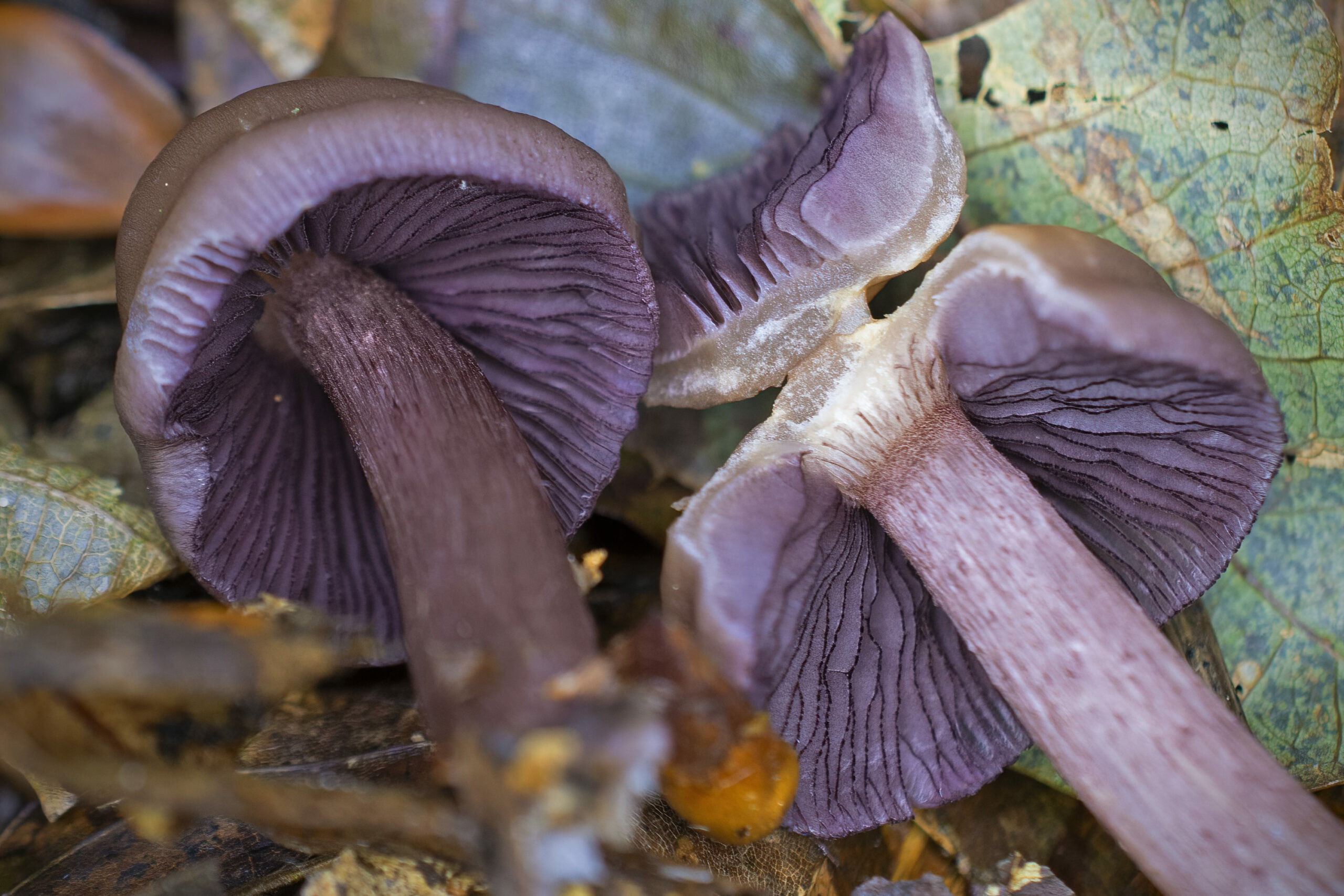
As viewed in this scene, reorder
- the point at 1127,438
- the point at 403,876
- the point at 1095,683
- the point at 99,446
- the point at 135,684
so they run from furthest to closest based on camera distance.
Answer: the point at 99,446, the point at 1127,438, the point at 1095,683, the point at 403,876, the point at 135,684

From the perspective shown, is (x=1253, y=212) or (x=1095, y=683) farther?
(x=1253, y=212)

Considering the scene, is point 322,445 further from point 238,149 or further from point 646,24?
point 646,24

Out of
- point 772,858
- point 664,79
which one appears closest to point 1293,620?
point 772,858

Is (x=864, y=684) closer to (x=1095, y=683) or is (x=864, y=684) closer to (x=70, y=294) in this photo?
(x=1095, y=683)

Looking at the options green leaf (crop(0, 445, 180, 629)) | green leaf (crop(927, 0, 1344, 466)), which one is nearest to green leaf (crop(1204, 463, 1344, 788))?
green leaf (crop(927, 0, 1344, 466))

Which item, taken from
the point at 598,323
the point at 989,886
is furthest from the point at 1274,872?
the point at 598,323

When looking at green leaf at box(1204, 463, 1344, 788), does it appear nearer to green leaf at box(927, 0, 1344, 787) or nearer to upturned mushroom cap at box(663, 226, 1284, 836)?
green leaf at box(927, 0, 1344, 787)
